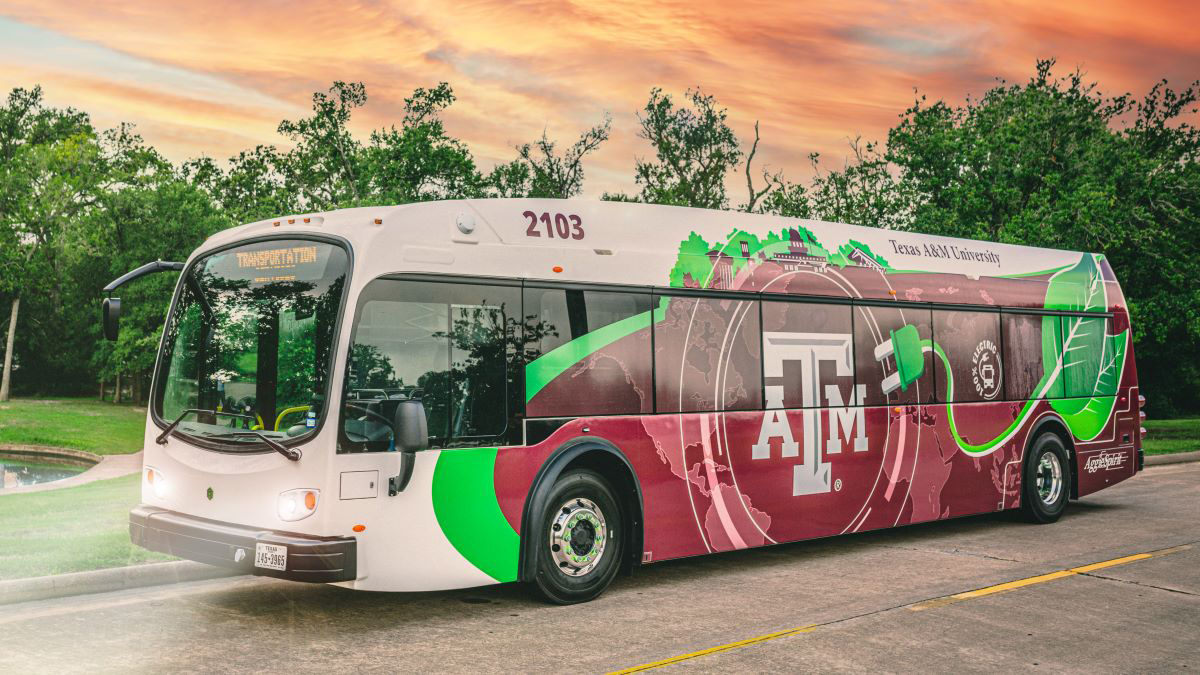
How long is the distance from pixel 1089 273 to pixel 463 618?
10.5 metres

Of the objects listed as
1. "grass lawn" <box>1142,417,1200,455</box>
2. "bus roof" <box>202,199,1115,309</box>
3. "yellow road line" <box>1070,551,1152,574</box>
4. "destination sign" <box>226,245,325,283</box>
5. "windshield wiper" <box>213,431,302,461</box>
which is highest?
"bus roof" <box>202,199,1115,309</box>

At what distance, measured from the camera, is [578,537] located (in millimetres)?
8312

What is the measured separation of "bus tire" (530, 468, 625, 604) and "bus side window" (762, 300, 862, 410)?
7.20 ft

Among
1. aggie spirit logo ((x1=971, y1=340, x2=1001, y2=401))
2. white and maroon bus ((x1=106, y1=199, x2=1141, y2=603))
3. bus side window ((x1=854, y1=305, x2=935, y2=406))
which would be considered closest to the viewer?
white and maroon bus ((x1=106, y1=199, x2=1141, y2=603))

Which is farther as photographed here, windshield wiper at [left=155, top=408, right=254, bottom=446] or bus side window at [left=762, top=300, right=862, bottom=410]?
bus side window at [left=762, top=300, right=862, bottom=410]

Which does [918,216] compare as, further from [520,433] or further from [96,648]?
[96,648]

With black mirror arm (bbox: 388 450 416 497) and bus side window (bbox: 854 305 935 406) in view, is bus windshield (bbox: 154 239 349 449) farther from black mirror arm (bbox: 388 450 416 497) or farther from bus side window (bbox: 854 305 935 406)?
bus side window (bbox: 854 305 935 406)

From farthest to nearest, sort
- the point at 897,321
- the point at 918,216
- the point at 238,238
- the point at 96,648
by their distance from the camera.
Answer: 1. the point at 918,216
2. the point at 897,321
3. the point at 238,238
4. the point at 96,648

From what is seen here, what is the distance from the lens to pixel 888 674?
623 centimetres

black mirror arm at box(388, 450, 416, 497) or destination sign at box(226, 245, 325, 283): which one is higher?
destination sign at box(226, 245, 325, 283)

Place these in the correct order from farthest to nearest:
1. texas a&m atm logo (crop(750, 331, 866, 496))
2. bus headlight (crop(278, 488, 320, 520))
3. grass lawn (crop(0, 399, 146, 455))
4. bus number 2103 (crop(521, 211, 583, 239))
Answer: grass lawn (crop(0, 399, 146, 455)) < texas a&m atm logo (crop(750, 331, 866, 496)) < bus number 2103 (crop(521, 211, 583, 239)) < bus headlight (crop(278, 488, 320, 520))

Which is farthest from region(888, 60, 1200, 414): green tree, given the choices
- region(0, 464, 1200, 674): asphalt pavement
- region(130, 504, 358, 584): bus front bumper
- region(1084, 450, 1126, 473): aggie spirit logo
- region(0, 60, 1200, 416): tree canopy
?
region(130, 504, 358, 584): bus front bumper

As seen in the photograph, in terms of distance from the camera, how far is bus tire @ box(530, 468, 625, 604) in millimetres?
8062

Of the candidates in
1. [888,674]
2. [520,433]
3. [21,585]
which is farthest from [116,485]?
[888,674]
